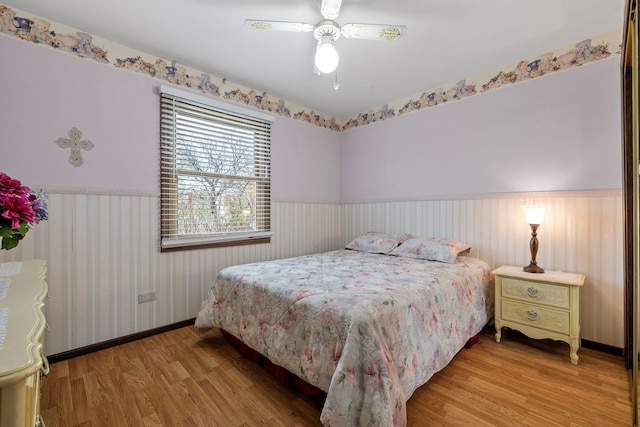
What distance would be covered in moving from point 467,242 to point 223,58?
2.98 m

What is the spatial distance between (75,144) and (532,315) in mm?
3776

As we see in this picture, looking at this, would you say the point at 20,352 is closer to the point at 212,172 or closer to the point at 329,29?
the point at 329,29

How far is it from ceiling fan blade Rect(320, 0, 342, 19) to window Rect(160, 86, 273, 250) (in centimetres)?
148

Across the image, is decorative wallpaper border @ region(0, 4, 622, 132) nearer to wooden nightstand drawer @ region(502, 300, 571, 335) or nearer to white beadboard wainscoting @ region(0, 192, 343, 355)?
white beadboard wainscoting @ region(0, 192, 343, 355)

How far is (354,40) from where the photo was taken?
2.21m

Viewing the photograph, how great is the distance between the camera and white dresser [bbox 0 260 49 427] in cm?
53

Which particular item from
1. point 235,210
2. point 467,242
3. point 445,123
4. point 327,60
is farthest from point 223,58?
point 467,242

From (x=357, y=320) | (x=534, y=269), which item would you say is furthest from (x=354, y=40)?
(x=534, y=269)

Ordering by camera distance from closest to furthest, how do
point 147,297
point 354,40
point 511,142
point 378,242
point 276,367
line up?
point 276,367 → point 354,40 → point 147,297 → point 511,142 → point 378,242

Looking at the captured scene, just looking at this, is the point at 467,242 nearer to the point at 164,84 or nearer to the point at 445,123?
the point at 445,123

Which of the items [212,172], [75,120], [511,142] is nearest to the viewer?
[75,120]

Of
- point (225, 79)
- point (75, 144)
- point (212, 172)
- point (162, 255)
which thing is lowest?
point (162, 255)

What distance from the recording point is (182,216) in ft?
8.74

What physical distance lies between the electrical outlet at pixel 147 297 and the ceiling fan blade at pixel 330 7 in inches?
104
